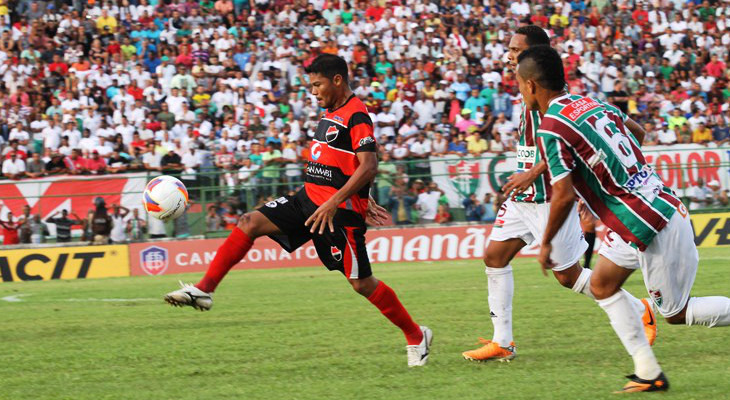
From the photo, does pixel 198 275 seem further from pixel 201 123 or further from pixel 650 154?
pixel 650 154

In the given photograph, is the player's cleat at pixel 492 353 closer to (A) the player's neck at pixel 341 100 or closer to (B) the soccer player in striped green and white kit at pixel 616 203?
(B) the soccer player in striped green and white kit at pixel 616 203

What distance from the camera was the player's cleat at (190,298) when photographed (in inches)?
283

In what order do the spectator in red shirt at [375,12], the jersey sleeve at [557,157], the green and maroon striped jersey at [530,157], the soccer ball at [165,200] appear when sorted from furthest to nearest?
the spectator in red shirt at [375,12], the soccer ball at [165,200], the green and maroon striped jersey at [530,157], the jersey sleeve at [557,157]

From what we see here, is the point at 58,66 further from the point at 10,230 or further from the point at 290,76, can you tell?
the point at 10,230

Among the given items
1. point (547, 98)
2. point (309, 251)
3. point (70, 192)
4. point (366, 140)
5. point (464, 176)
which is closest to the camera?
point (547, 98)

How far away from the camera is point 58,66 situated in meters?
23.9

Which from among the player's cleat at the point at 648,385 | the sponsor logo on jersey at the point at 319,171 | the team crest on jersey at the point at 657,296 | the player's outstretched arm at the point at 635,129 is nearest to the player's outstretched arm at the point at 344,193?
the sponsor logo on jersey at the point at 319,171

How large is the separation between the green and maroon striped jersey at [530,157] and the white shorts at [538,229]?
0.06 metres

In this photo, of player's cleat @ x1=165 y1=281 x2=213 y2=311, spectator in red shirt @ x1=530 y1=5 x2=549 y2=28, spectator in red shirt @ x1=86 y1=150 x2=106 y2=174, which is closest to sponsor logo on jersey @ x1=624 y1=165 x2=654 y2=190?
player's cleat @ x1=165 y1=281 x2=213 y2=311

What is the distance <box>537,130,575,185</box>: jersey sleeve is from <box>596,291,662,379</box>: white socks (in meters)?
0.90

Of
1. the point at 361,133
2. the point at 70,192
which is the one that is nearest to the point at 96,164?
the point at 70,192

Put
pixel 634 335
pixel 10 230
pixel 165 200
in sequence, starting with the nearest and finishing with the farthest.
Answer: pixel 634 335, pixel 165 200, pixel 10 230

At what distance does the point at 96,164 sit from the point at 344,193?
14557 mm

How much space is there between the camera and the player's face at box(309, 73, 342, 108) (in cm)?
724
